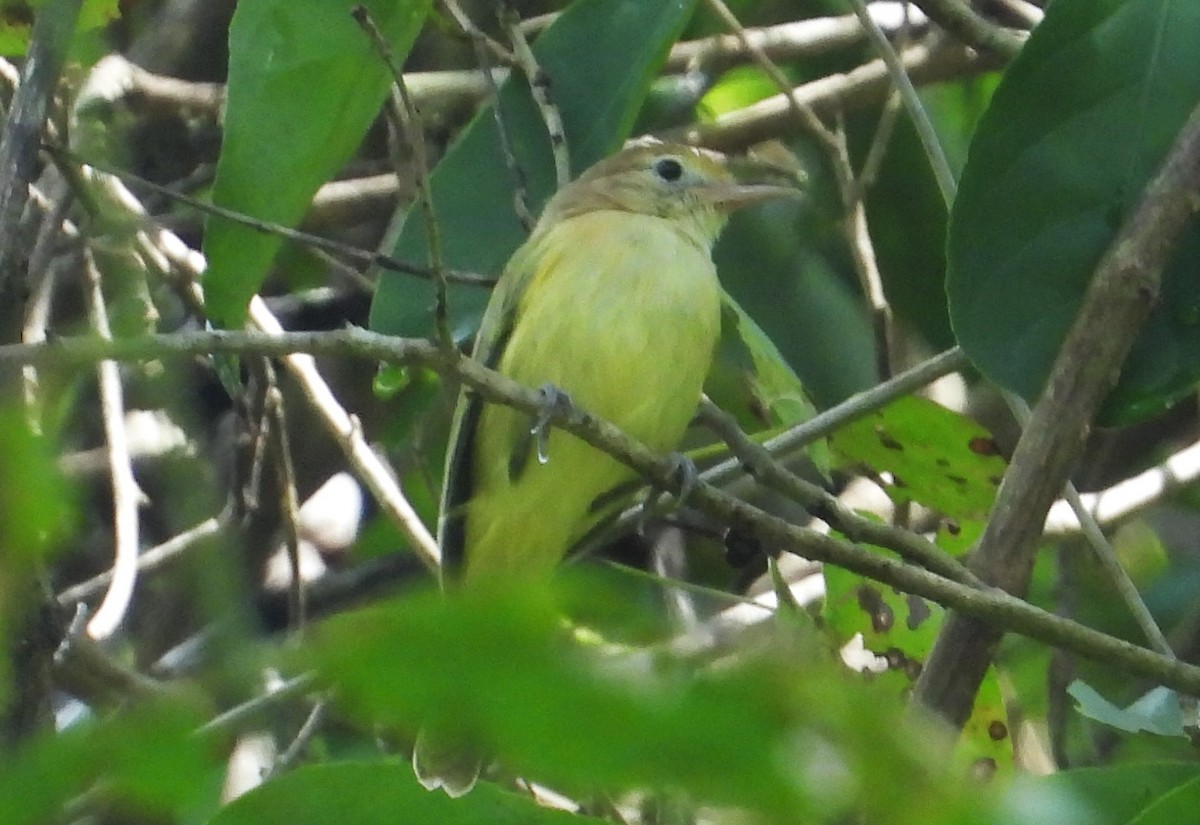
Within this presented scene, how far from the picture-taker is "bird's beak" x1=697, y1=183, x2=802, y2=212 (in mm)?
3584

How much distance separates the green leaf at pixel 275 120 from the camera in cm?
283

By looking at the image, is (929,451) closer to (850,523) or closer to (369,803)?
(850,523)

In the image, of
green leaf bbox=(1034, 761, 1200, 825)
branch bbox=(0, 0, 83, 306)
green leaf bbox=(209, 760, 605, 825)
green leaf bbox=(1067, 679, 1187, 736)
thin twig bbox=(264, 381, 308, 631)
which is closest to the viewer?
green leaf bbox=(209, 760, 605, 825)

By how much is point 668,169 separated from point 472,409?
89 centimetres

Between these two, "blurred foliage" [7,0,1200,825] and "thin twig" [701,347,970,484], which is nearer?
"blurred foliage" [7,0,1200,825]

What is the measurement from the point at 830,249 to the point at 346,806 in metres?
3.22

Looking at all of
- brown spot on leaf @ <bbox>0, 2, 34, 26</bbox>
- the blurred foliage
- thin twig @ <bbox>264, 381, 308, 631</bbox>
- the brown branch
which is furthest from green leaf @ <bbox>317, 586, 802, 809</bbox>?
brown spot on leaf @ <bbox>0, 2, 34, 26</bbox>

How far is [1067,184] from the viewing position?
261 centimetres

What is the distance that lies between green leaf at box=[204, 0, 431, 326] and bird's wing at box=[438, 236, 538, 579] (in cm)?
44

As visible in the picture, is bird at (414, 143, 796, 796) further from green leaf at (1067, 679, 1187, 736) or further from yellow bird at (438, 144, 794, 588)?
green leaf at (1067, 679, 1187, 736)

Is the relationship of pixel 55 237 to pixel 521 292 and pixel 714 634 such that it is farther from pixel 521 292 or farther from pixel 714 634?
pixel 714 634

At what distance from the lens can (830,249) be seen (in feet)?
14.6

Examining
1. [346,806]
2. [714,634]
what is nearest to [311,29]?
[346,806]

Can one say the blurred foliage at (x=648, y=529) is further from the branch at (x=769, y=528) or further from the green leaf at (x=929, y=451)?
the branch at (x=769, y=528)
